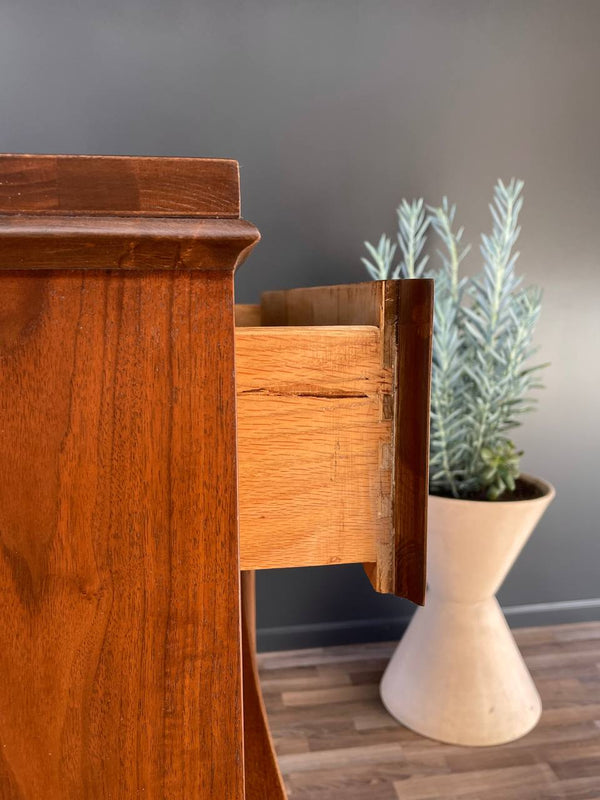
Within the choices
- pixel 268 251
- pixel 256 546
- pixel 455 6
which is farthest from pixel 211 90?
pixel 256 546

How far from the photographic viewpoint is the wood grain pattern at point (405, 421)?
47 cm

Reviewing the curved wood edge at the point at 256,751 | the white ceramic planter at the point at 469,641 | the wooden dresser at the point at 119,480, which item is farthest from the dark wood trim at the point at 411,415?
the white ceramic planter at the point at 469,641

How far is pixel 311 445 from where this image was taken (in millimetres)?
Answer: 483

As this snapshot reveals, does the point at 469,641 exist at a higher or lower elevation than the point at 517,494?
lower

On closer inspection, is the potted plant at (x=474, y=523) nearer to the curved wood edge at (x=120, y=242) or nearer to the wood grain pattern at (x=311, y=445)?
the wood grain pattern at (x=311, y=445)

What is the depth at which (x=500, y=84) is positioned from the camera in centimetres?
170

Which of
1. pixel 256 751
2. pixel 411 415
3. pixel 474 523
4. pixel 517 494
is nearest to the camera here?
pixel 411 415

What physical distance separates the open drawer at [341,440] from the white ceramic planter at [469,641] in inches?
37.6

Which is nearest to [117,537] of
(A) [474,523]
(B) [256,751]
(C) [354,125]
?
(B) [256,751]

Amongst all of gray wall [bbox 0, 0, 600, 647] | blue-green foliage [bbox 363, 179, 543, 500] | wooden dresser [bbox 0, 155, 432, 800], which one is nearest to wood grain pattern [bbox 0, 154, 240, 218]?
wooden dresser [bbox 0, 155, 432, 800]

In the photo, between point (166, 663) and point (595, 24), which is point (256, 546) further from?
point (595, 24)

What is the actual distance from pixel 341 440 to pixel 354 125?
4.48 ft

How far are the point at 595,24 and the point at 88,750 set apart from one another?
6.29ft

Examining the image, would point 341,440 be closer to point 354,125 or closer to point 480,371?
point 480,371
